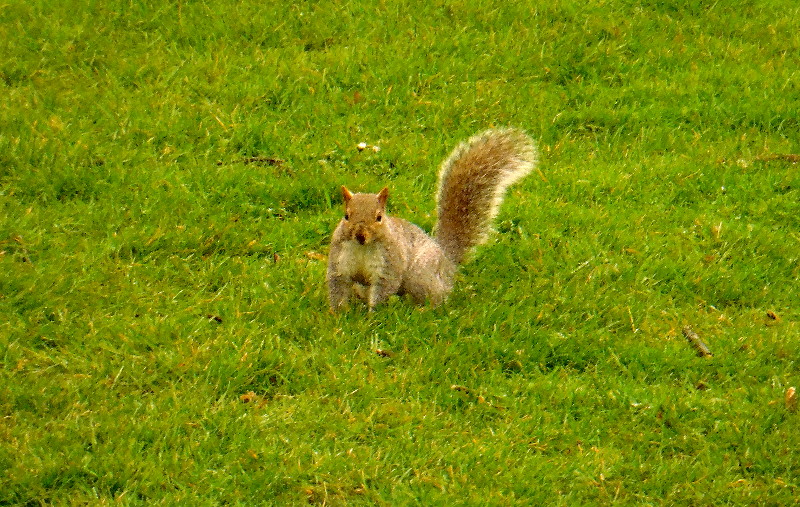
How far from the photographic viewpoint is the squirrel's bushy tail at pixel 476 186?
4.44 meters

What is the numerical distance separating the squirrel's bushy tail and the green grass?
0.16 meters

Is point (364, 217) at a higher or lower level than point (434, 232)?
higher

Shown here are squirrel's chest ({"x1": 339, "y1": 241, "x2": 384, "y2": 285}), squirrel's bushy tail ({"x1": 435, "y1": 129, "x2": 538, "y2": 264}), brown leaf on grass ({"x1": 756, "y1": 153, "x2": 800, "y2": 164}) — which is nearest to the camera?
squirrel's chest ({"x1": 339, "y1": 241, "x2": 384, "y2": 285})

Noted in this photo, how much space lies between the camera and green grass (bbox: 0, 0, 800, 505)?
331 cm

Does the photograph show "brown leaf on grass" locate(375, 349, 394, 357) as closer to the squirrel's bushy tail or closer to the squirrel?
the squirrel

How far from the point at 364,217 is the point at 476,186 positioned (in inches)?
27.0

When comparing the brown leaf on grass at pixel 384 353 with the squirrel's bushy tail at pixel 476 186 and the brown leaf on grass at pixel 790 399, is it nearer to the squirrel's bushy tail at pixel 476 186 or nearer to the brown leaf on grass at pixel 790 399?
the squirrel's bushy tail at pixel 476 186

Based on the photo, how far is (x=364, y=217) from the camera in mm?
3947

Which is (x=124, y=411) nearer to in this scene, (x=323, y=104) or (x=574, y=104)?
(x=323, y=104)

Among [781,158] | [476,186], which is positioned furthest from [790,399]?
[781,158]

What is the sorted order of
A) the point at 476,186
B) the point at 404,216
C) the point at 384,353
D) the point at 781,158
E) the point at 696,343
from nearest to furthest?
1. the point at 384,353
2. the point at 696,343
3. the point at 476,186
4. the point at 404,216
5. the point at 781,158

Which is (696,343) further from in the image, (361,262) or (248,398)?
(248,398)

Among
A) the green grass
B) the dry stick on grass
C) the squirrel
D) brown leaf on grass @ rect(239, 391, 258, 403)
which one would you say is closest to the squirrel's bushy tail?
the squirrel

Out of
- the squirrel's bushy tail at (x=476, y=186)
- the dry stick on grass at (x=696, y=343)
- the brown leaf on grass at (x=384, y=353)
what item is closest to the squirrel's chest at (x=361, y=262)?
the brown leaf on grass at (x=384, y=353)
